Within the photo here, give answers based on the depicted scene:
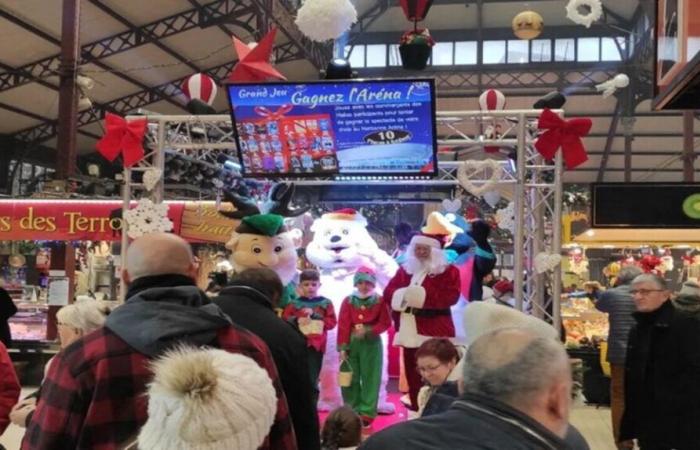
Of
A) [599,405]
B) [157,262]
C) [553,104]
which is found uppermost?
[553,104]

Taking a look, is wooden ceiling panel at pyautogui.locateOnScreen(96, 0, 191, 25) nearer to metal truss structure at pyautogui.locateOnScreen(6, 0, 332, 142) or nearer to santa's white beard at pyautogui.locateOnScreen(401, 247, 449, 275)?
metal truss structure at pyautogui.locateOnScreen(6, 0, 332, 142)

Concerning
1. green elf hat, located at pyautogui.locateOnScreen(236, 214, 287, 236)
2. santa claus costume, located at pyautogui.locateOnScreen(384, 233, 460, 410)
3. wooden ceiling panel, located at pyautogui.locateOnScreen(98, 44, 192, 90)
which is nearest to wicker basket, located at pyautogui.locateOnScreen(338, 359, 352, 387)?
santa claus costume, located at pyautogui.locateOnScreen(384, 233, 460, 410)

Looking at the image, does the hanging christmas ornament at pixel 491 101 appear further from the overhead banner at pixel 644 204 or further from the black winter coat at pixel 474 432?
the black winter coat at pixel 474 432

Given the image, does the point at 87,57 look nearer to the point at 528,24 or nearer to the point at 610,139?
the point at 528,24

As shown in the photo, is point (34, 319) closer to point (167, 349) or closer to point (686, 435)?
point (686, 435)

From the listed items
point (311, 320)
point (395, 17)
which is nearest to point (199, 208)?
point (311, 320)

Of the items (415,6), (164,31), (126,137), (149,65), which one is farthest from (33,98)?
(415,6)

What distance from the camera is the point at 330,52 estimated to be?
19.2 meters

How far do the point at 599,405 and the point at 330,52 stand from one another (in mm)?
12407

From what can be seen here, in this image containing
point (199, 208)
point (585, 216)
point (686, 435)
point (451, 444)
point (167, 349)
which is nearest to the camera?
point (451, 444)

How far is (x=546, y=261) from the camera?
5.90 metres

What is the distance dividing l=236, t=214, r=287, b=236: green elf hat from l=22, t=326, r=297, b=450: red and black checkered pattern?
159 inches

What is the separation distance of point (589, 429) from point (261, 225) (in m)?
3.91

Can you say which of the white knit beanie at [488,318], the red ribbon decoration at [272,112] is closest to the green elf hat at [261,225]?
the red ribbon decoration at [272,112]
